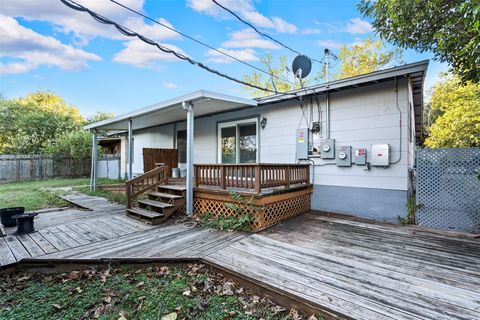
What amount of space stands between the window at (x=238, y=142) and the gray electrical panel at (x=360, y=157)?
2.77 metres

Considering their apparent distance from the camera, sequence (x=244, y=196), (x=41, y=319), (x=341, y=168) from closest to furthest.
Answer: (x=41, y=319) → (x=244, y=196) → (x=341, y=168)

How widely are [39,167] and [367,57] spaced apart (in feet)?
73.5

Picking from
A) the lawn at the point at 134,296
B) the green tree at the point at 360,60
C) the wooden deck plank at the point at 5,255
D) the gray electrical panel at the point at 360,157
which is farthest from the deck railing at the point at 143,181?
the green tree at the point at 360,60

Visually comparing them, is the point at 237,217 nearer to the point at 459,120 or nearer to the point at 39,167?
the point at 459,120

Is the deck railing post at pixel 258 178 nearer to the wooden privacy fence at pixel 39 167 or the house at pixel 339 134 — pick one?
the house at pixel 339 134

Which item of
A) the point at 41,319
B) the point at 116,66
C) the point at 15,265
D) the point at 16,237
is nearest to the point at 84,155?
the point at 116,66

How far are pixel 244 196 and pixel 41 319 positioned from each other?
3238mm

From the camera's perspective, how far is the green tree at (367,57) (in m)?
15.6

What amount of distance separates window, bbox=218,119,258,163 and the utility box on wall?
3146 mm

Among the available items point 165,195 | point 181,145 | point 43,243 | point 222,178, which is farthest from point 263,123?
point 43,243

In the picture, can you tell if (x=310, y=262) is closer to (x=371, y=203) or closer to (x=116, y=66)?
(x=371, y=203)

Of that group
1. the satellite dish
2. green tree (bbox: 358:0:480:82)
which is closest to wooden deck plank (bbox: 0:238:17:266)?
green tree (bbox: 358:0:480:82)

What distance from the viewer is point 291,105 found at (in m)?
6.46

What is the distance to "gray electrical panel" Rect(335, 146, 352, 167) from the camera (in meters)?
5.48
